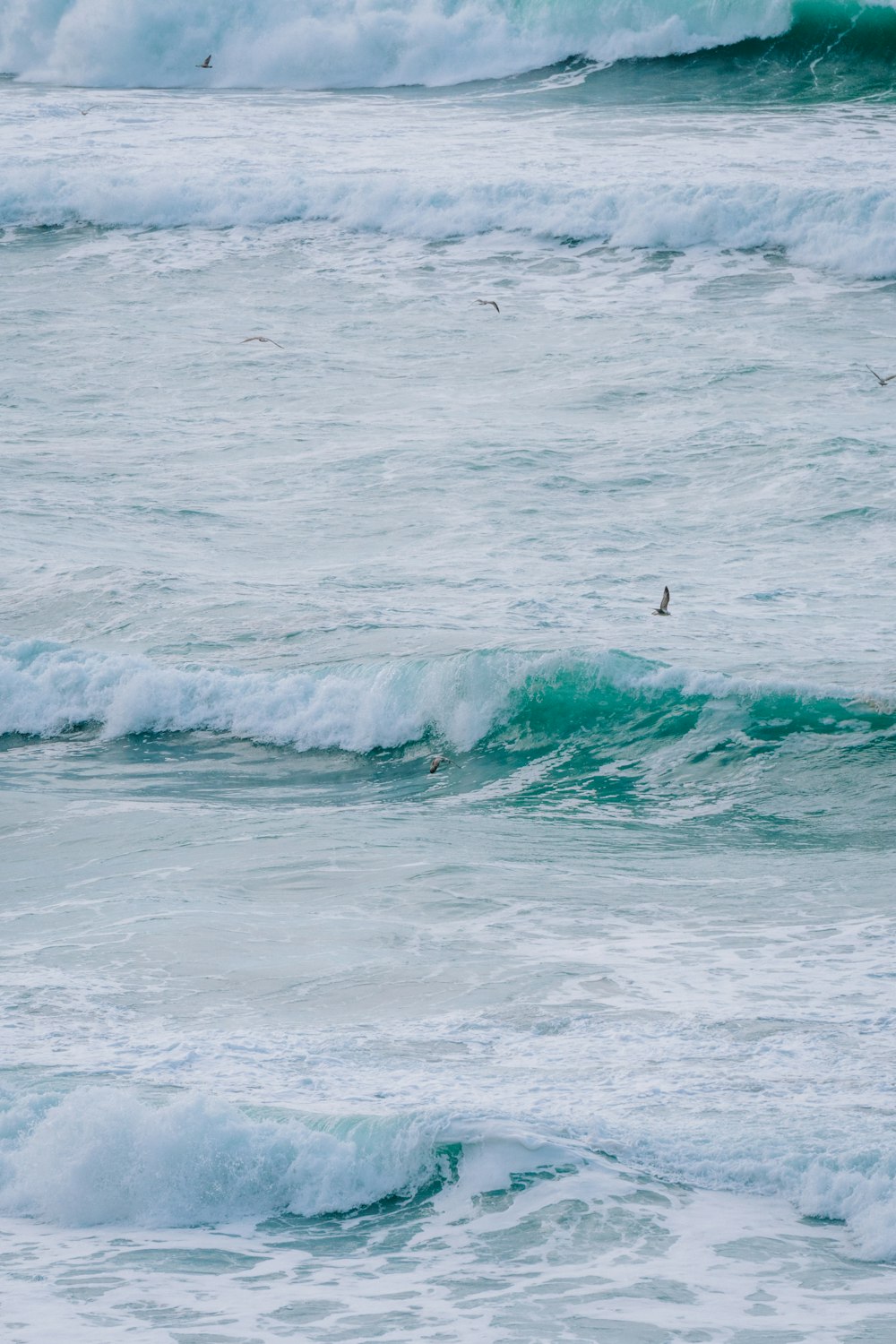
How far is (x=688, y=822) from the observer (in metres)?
8.44

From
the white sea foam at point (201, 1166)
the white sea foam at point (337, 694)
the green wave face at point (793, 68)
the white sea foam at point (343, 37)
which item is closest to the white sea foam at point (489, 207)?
the green wave face at point (793, 68)

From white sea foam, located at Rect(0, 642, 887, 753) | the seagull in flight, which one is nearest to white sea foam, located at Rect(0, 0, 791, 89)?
the seagull in flight

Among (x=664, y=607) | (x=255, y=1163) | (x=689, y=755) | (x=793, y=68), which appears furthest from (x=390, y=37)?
(x=255, y=1163)

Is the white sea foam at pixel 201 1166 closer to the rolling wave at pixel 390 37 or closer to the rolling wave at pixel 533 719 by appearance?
the rolling wave at pixel 533 719

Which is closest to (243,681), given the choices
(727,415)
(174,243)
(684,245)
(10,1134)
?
(10,1134)

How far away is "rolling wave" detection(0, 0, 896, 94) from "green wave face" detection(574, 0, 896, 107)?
38mm

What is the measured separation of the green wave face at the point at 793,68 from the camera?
79.7 ft

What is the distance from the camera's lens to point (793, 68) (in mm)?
25156

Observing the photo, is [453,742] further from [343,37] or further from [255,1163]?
[343,37]

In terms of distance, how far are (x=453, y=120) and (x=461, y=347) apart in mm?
9625

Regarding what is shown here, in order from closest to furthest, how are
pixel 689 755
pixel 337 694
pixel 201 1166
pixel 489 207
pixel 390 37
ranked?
Answer: pixel 201 1166, pixel 689 755, pixel 337 694, pixel 489 207, pixel 390 37

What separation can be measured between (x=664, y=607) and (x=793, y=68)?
17816 mm

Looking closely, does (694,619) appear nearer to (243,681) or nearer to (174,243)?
(243,681)

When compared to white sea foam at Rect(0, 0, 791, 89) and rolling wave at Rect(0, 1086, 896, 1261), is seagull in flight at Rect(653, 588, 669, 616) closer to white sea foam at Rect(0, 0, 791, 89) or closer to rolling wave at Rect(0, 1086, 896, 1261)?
rolling wave at Rect(0, 1086, 896, 1261)
